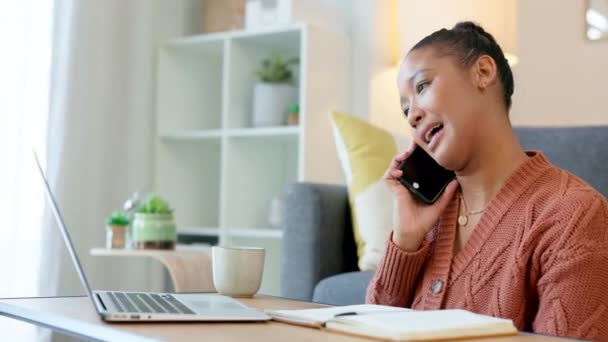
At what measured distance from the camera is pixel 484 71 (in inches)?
49.5

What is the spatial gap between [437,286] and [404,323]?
0.41 meters

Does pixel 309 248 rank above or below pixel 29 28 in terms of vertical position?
below

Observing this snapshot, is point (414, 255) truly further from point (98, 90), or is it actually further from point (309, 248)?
point (98, 90)

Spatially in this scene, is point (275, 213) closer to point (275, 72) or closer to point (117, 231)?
point (275, 72)

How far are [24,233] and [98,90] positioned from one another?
64cm

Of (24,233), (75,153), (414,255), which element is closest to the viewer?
(414,255)

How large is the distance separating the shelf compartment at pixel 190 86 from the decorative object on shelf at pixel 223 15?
0.32ft

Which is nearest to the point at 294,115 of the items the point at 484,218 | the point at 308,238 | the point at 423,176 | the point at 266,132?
the point at 266,132

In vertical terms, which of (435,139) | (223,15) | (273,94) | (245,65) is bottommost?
(435,139)

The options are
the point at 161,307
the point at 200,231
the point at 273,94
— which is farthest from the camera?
the point at 200,231

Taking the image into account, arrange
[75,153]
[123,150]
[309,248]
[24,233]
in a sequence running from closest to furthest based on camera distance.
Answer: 1. [309,248]
2. [24,233]
3. [75,153]
4. [123,150]

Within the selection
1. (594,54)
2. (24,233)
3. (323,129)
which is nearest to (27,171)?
(24,233)

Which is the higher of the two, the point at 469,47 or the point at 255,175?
the point at 469,47

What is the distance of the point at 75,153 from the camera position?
289cm
